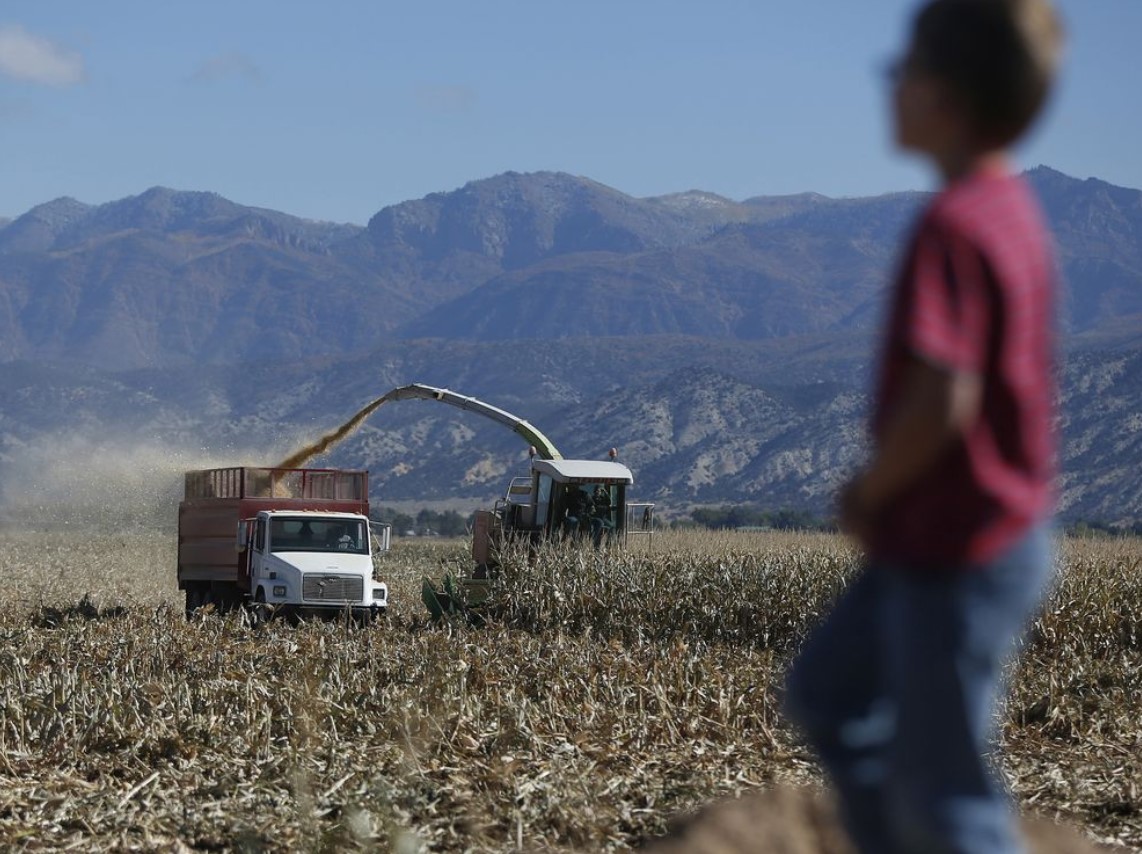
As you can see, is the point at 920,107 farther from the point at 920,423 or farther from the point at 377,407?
the point at 377,407

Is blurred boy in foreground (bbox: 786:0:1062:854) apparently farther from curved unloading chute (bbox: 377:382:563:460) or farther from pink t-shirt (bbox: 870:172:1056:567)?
curved unloading chute (bbox: 377:382:563:460)

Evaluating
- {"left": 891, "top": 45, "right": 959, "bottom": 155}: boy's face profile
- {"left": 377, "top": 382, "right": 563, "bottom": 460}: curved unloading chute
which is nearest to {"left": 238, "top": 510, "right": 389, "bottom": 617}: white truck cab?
{"left": 377, "top": 382, "right": 563, "bottom": 460}: curved unloading chute

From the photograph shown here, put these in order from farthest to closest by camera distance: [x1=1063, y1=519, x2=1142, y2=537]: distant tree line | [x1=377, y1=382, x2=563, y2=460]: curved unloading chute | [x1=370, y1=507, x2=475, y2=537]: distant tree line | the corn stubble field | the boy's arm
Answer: [x1=370, y1=507, x2=475, y2=537]: distant tree line, [x1=1063, y1=519, x2=1142, y2=537]: distant tree line, [x1=377, y1=382, x2=563, y2=460]: curved unloading chute, the corn stubble field, the boy's arm

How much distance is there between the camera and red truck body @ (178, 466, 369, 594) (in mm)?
23953

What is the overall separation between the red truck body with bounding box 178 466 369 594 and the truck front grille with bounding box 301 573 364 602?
1.87 m

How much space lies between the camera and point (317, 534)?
76.1 ft

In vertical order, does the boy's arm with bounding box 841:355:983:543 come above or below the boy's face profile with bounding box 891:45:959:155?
below

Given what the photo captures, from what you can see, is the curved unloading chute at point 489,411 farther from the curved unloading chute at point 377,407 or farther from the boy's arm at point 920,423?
the boy's arm at point 920,423

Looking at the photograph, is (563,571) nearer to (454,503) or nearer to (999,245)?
(999,245)

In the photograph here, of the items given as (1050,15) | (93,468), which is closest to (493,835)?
(1050,15)

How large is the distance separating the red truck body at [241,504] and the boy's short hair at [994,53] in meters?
20.4

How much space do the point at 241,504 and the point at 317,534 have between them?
148cm

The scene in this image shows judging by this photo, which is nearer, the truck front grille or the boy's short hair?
the boy's short hair

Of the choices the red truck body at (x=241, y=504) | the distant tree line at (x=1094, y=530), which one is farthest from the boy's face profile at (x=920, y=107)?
the distant tree line at (x=1094, y=530)
